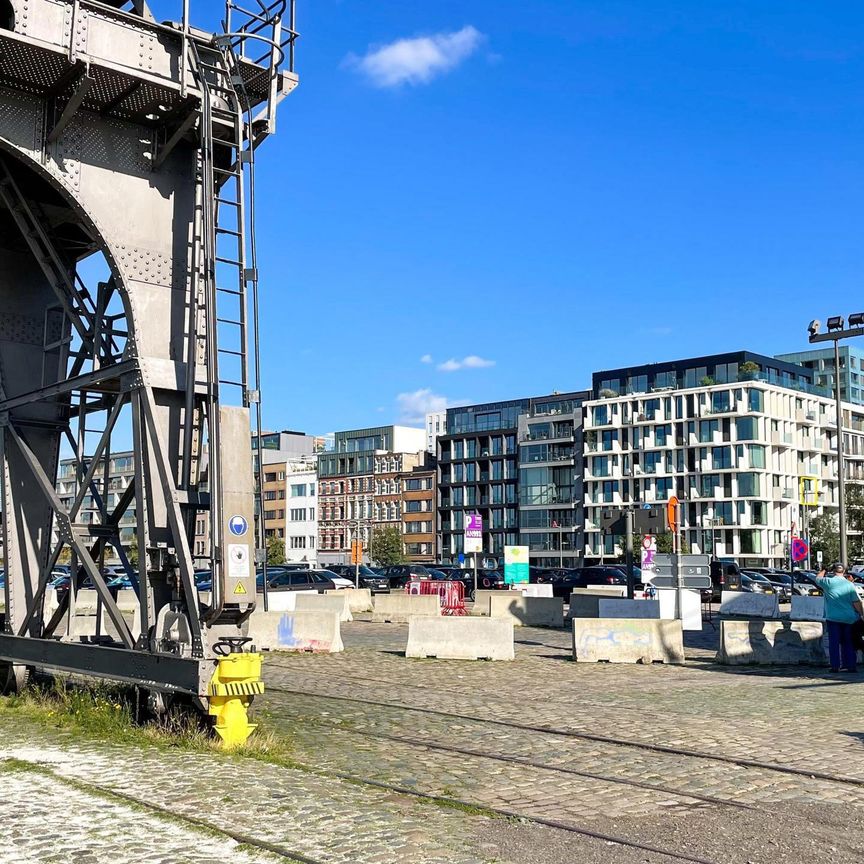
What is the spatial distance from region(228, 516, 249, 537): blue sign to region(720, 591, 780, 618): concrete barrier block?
94.7ft

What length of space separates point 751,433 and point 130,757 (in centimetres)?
10371

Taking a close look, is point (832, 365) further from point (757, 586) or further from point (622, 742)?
point (622, 742)

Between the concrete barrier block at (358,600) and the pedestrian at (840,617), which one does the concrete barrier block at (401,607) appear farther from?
the pedestrian at (840,617)

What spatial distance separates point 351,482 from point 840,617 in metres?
132

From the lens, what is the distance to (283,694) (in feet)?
53.0

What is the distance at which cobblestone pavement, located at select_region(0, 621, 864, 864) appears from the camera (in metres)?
7.41

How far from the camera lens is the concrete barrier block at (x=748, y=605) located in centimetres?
3756

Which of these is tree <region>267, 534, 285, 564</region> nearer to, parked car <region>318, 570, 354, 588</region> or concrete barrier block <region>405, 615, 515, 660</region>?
parked car <region>318, 570, 354, 588</region>

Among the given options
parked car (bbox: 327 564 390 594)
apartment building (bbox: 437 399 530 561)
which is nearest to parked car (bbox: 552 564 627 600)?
parked car (bbox: 327 564 390 594)

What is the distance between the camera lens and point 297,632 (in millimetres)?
23750

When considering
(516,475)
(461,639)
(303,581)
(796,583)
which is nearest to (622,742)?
(461,639)

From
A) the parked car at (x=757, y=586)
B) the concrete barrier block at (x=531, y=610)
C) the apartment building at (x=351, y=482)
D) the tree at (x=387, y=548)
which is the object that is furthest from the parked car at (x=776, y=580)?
the apartment building at (x=351, y=482)

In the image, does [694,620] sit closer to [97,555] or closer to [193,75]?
[97,555]

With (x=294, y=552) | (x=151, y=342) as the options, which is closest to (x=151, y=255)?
(x=151, y=342)
